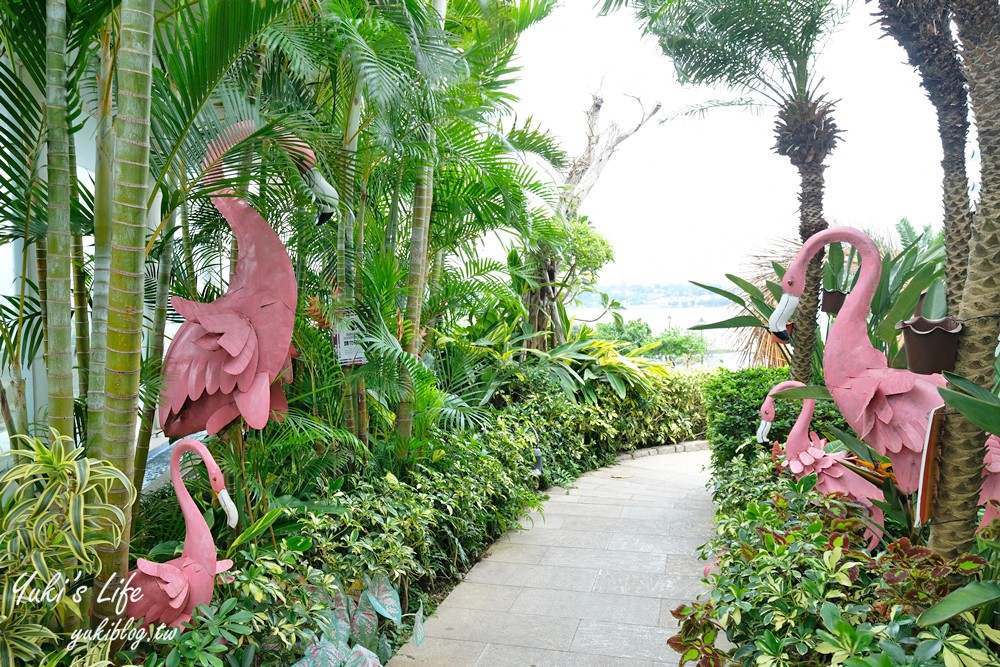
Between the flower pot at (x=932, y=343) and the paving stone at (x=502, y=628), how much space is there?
174cm

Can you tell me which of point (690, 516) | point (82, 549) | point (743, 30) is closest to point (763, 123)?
point (743, 30)

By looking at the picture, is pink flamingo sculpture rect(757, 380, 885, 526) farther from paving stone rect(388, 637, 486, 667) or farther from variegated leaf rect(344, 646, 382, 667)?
variegated leaf rect(344, 646, 382, 667)

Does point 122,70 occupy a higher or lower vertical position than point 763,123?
lower

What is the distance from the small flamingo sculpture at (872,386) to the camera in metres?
2.28

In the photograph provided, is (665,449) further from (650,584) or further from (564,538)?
(650,584)

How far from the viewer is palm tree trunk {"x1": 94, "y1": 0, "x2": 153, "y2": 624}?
1.76m

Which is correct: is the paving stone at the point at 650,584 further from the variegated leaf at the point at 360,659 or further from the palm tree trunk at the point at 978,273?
the palm tree trunk at the point at 978,273

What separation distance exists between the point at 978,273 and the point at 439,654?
2297 mm

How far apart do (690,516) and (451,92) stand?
3159 mm

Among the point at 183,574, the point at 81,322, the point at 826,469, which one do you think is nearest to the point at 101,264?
the point at 81,322

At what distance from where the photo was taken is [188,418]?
2.28m

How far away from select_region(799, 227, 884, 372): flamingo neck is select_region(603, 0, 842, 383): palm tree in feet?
4.37

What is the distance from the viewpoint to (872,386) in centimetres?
233

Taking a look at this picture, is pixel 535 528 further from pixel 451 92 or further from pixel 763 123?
pixel 763 123
